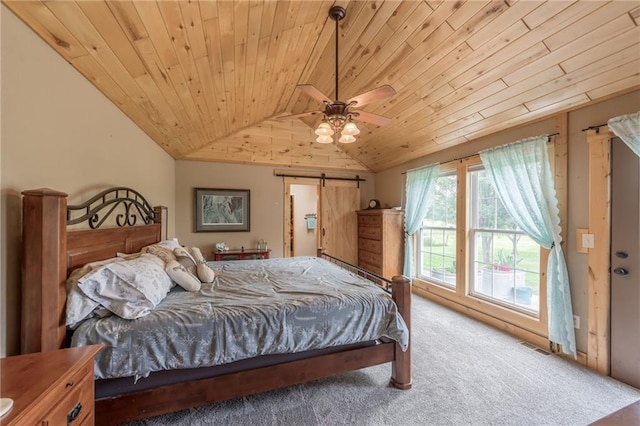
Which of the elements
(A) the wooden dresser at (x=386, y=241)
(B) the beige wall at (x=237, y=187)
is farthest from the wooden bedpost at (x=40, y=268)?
(A) the wooden dresser at (x=386, y=241)

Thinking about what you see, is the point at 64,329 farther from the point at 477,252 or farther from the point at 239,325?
the point at 477,252

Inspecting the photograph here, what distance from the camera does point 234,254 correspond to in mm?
4605

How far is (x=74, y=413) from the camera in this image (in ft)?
3.57

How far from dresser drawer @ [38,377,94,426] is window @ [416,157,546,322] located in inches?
148

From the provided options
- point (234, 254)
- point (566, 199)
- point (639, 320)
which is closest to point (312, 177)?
point (234, 254)

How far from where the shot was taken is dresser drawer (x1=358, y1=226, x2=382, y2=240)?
4.93m

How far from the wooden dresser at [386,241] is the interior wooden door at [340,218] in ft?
1.77

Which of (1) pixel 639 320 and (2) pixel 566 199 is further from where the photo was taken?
(2) pixel 566 199

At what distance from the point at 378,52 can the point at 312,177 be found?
2932 mm

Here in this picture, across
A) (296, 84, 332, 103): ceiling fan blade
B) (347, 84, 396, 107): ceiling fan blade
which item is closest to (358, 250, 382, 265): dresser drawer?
(347, 84, 396, 107): ceiling fan blade

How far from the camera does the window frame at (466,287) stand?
304 centimetres

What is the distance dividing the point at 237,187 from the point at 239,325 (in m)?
3.53

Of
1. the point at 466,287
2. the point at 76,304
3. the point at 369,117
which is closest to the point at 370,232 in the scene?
the point at 466,287

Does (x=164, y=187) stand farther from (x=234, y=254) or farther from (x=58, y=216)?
(x=58, y=216)
